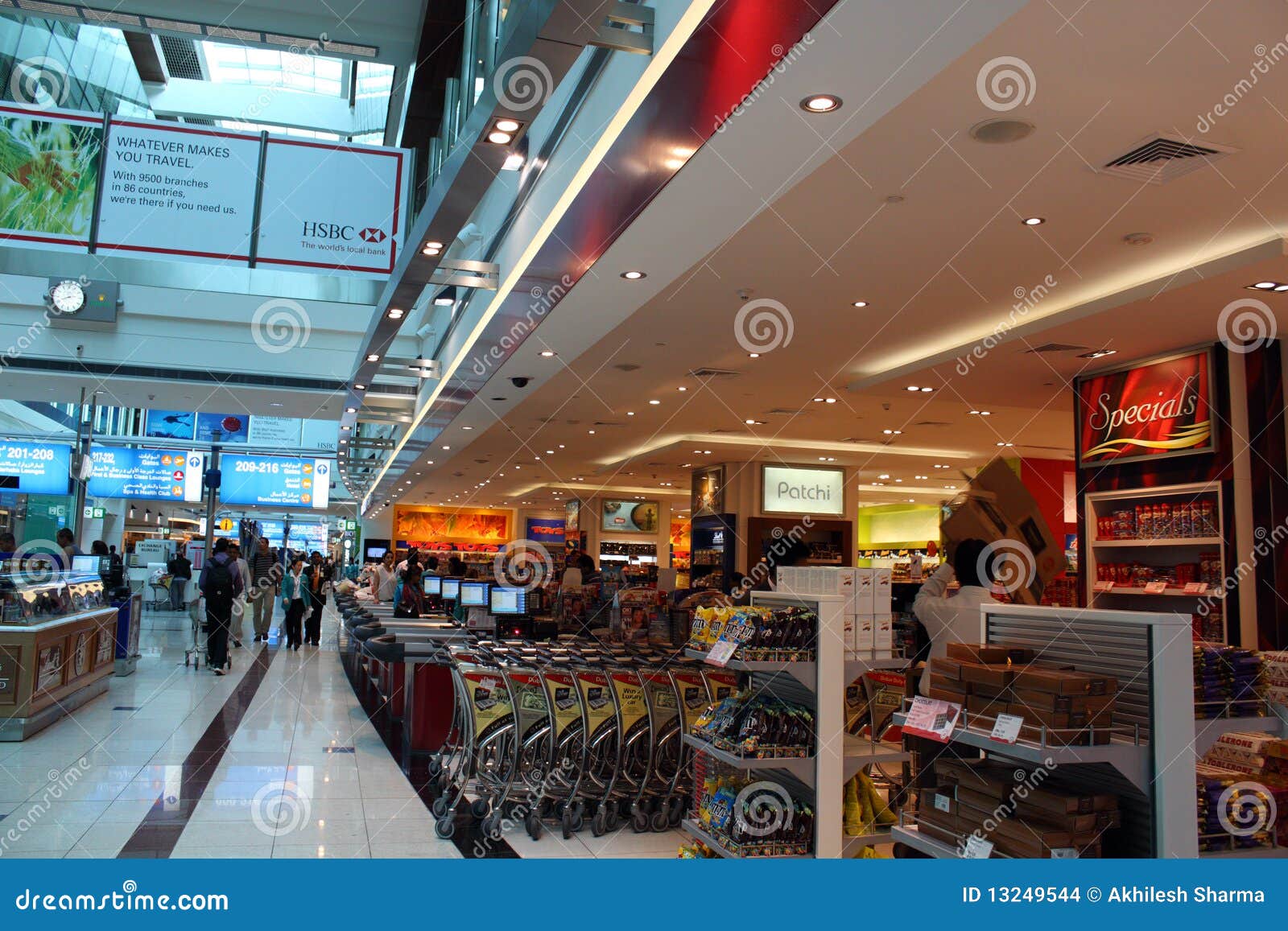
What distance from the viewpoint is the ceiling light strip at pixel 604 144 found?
9.91 feet

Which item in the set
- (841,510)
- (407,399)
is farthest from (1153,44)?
(841,510)

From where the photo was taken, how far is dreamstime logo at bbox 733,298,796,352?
21.6 ft

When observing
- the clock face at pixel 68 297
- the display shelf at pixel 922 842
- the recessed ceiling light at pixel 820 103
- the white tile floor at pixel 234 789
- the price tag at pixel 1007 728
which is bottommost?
the white tile floor at pixel 234 789

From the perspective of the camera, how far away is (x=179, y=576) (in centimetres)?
1758

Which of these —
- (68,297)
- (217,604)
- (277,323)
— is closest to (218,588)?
(217,604)

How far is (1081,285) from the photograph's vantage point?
605 cm

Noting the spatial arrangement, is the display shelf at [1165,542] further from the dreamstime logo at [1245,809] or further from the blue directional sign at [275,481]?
the blue directional sign at [275,481]

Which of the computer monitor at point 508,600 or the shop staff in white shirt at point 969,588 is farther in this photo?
the computer monitor at point 508,600

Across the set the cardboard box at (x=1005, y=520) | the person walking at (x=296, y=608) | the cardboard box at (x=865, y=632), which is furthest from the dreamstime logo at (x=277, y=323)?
the cardboard box at (x=865, y=632)

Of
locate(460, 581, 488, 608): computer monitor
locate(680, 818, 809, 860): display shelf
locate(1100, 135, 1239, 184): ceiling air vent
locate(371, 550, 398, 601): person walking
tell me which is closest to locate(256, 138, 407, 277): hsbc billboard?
locate(680, 818, 809, 860): display shelf

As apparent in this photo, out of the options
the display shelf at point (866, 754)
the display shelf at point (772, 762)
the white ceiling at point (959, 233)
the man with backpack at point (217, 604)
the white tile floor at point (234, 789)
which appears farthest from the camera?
the man with backpack at point (217, 604)

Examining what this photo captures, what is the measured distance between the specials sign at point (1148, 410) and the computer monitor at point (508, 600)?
19.9ft

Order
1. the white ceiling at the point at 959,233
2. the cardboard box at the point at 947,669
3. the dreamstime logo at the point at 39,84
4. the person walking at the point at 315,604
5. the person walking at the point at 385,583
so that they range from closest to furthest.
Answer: the cardboard box at the point at 947,669, the white ceiling at the point at 959,233, the dreamstime logo at the point at 39,84, the person walking at the point at 385,583, the person walking at the point at 315,604

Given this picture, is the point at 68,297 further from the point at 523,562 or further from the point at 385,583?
the point at 523,562
